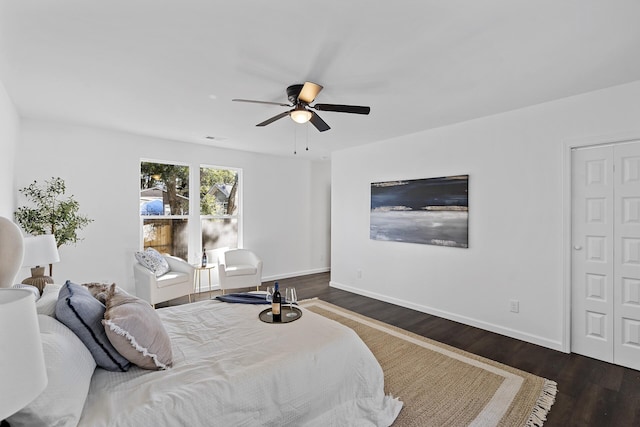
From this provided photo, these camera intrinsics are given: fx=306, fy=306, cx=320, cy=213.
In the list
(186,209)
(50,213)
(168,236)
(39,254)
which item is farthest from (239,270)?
(39,254)

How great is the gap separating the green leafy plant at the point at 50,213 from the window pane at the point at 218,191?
5.96ft

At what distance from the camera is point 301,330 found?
2115mm

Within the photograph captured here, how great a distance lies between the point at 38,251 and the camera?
257cm

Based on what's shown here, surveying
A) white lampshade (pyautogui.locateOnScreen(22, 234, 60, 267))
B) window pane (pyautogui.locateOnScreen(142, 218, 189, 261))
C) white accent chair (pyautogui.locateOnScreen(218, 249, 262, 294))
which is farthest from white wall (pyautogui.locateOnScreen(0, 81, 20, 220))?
white accent chair (pyautogui.locateOnScreen(218, 249, 262, 294))

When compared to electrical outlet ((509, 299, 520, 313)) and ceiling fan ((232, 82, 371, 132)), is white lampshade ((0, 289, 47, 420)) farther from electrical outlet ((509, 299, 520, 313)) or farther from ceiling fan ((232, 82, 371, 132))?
electrical outlet ((509, 299, 520, 313))

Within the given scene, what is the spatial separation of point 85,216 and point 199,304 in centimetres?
276

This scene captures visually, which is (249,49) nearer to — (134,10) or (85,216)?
(134,10)

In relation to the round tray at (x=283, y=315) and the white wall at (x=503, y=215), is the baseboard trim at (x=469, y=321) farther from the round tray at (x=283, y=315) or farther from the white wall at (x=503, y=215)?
A: the round tray at (x=283, y=315)

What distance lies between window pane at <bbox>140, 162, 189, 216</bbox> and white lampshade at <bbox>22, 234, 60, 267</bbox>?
7.12ft

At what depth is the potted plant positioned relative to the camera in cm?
341

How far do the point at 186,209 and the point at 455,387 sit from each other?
459 centimetres

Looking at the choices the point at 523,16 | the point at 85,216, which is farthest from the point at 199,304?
the point at 523,16

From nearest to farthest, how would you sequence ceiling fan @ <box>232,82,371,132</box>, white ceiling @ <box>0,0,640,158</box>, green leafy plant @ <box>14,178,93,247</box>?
white ceiling @ <box>0,0,640,158</box> < ceiling fan @ <box>232,82,371,132</box> < green leafy plant @ <box>14,178,93,247</box>

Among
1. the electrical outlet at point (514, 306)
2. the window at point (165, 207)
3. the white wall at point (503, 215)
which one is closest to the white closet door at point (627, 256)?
the white wall at point (503, 215)
